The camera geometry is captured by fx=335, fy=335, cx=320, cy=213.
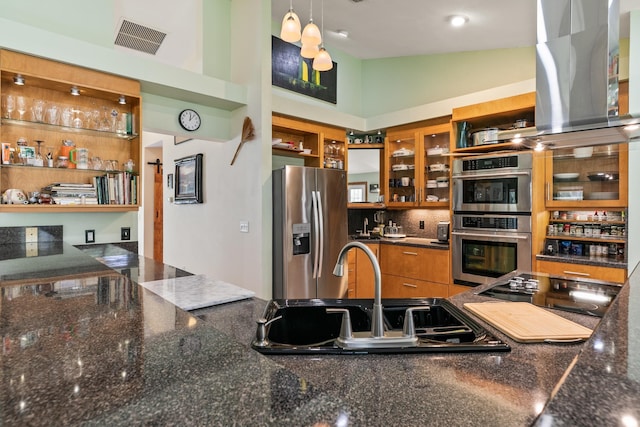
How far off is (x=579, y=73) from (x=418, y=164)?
102 inches

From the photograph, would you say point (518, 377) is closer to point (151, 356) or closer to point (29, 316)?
point (151, 356)

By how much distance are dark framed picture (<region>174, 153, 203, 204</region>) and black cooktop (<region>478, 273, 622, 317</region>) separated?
356 cm

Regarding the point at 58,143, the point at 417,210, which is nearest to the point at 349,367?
the point at 58,143

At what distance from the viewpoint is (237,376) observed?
50 cm

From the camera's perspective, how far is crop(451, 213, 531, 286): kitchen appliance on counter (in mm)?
3341

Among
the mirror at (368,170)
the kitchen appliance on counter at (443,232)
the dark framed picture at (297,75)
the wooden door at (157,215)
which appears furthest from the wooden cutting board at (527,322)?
the wooden door at (157,215)

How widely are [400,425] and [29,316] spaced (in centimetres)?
85

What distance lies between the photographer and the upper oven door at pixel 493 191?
131 inches

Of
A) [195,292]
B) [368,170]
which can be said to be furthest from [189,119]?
[368,170]

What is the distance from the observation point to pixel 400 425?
26.5 inches

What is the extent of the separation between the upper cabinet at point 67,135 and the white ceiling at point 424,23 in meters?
2.16

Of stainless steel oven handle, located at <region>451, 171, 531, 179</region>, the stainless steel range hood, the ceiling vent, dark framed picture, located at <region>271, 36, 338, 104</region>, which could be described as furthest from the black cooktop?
the ceiling vent

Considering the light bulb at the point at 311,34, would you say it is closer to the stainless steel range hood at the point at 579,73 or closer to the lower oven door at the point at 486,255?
the stainless steel range hood at the point at 579,73

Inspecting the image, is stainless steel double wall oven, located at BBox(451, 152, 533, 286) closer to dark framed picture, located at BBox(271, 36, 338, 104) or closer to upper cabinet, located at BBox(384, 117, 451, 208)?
upper cabinet, located at BBox(384, 117, 451, 208)
